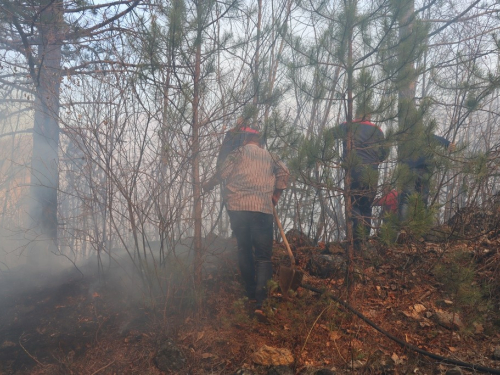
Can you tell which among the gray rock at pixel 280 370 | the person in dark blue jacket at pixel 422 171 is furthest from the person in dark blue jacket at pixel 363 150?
the gray rock at pixel 280 370

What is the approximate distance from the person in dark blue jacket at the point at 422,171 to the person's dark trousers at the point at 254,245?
137cm

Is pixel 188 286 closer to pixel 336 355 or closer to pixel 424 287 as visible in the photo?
pixel 336 355

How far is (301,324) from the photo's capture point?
3.92 m

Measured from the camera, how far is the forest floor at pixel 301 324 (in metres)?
3.73

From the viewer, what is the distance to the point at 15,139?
17547mm

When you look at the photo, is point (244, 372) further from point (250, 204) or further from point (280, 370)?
point (250, 204)

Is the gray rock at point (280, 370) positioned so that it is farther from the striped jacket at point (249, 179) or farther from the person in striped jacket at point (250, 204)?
the striped jacket at point (249, 179)

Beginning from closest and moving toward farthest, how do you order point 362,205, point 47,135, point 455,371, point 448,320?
point 455,371, point 448,320, point 362,205, point 47,135

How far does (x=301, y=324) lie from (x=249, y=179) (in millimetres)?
1547

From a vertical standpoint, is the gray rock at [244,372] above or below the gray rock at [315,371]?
below

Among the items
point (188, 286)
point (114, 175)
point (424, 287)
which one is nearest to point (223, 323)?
point (188, 286)

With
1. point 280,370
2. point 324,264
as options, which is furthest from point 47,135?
point 280,370

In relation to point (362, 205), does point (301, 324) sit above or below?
below

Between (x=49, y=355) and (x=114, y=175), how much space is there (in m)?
1.80
